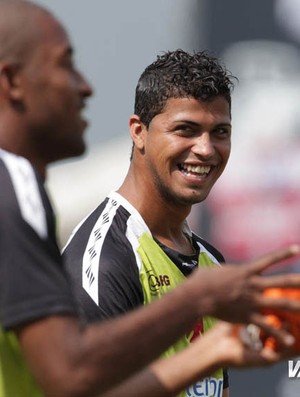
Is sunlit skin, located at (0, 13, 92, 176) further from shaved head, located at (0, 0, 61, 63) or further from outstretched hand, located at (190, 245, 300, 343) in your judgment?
outstretched hand, located at (190, 245, 300, 343)

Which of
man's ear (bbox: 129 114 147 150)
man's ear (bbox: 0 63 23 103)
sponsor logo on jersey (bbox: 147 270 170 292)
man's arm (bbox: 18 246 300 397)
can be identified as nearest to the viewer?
man's arm (bbox: 18 246 300 397)

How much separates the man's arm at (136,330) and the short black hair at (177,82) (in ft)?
7.29

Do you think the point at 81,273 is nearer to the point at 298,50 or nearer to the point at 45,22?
the point at 45,22

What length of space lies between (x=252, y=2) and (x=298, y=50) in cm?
45

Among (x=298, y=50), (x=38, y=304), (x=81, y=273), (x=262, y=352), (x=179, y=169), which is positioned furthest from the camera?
(x=298, y=50)

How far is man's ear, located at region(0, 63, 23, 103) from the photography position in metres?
2.97

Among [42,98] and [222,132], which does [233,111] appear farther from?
[42,98]

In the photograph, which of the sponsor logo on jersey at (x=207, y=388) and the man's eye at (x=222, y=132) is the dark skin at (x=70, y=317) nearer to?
the sponsor logo on jersey at (x=207, y=388)

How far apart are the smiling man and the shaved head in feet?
5.62

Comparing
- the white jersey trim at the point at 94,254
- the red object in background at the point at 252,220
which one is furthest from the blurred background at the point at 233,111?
the white jersey trim at the point at 94,254

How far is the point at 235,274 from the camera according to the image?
279 cm

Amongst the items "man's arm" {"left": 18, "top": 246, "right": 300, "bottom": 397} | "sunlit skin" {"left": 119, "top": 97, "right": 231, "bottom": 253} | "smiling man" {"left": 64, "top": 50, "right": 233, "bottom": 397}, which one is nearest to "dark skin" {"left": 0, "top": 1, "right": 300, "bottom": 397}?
"man's arm" {"left": 18, "top": 246, "right": 300, "bottom": 397}

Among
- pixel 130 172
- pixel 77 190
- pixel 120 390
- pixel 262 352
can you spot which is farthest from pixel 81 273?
pixel 77 190

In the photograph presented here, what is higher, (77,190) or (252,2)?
(252,2)
